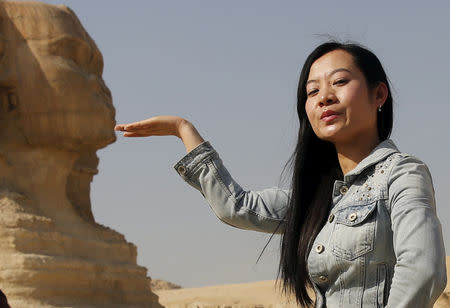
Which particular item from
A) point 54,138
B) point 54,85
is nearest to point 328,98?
point 54,138

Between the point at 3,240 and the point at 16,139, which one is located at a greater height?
the point at 16,139

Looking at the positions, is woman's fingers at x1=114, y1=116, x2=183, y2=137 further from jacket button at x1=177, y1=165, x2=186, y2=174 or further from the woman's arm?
jacket button at x1=177, y1=165, x2=186, y2=174

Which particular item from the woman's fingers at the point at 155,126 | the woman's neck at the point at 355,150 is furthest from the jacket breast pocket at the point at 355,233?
the woman's fingers at the point at 155,126

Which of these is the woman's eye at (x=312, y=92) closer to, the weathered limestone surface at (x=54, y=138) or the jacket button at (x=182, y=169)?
the jacket button at (x=182, y=169)

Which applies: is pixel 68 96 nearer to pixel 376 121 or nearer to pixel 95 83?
pixel 95 83

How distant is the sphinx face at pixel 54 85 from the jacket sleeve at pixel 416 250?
1227 centimetres

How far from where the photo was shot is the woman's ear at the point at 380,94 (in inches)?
116

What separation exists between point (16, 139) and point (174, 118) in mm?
11990

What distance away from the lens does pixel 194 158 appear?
3059 millimetres

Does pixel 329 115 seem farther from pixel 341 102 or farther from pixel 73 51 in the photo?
pixel 73 51

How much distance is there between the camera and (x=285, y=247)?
2.95 meters

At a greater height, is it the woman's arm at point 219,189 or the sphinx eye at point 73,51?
the woman's arm at point 219,189

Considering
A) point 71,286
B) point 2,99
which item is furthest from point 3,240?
point 2,99

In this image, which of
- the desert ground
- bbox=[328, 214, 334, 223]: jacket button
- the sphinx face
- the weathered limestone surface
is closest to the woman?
bbox=[328, 214, 334, 223]: jacket button
